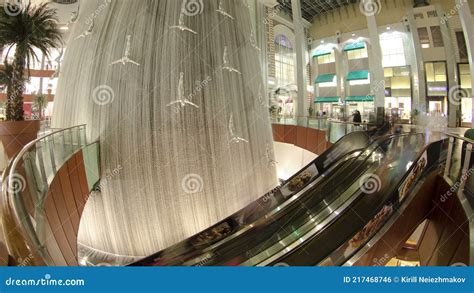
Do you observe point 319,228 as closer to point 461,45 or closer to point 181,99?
point 181,99

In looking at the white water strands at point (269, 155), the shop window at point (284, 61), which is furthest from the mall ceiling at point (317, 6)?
the white water strands at point (269, 155)

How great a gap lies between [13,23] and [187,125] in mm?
5151

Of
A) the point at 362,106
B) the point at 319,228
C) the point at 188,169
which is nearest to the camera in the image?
the point at 319,228

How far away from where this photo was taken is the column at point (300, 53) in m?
10.6

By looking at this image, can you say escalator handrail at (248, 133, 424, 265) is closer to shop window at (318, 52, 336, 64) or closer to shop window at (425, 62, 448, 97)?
shop window at (425, 62, 448, 97)

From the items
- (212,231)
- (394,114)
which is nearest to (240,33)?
(212,231)

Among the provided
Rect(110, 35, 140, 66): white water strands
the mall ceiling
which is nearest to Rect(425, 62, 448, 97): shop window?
the mall ceiling

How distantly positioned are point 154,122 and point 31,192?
2.22m

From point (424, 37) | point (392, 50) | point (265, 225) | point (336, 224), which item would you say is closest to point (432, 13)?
point (424, 37)

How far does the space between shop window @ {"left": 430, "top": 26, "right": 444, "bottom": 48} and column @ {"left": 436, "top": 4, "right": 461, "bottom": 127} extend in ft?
0.60

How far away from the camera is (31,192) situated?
2037 mm

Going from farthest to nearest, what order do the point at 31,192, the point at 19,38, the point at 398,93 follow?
1. the point at 398,93
2. the point at 19,38
3. the point at 31,192

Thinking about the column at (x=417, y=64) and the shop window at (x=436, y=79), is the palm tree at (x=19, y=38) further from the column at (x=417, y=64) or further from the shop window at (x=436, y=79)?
the shop window at (x=436, y=79)

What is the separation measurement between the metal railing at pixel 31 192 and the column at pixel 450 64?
10375mm
